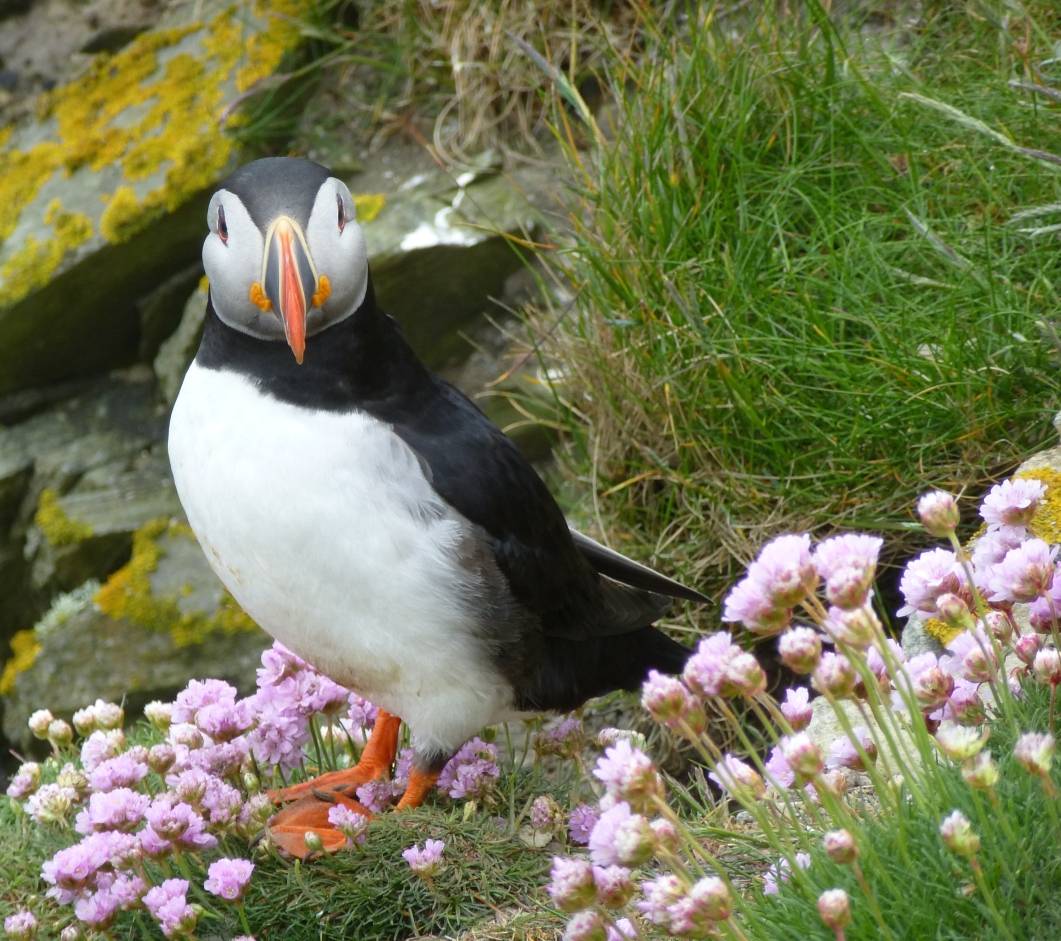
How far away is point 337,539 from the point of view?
9.43 ft

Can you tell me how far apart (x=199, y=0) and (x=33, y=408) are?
196 centimetres

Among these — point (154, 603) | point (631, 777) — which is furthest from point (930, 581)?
point (154, 603)

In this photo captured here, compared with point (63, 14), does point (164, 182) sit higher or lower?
lower

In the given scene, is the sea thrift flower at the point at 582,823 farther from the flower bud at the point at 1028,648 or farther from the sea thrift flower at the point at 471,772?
the flower bud at the point at 1028,648

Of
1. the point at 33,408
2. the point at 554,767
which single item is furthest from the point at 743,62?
the point at 33,408

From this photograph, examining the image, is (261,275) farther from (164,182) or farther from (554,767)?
(164,182)

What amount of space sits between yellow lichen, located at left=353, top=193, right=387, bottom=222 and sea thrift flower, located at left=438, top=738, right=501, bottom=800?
2927 mm

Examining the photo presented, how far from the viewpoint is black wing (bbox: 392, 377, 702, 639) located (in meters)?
3.08

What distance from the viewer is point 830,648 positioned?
3.62m

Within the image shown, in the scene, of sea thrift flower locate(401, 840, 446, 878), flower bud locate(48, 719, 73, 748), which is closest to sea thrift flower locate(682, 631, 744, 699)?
sea thrift flower locate(401, 840, 446, 878)

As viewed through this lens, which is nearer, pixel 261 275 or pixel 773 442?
pixel 261 275

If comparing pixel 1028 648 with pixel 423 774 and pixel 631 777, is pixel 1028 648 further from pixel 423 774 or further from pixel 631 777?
pixel 423 774

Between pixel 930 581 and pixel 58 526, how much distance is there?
15.2 ft

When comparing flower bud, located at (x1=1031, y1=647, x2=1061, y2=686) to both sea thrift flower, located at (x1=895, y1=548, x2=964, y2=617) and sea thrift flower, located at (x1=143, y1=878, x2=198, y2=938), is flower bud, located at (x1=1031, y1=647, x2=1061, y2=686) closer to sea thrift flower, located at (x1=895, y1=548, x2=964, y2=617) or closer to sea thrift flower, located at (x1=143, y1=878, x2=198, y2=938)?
sea thrift flower, located at (x1=895, y1=548, x2=964, y2=617)
